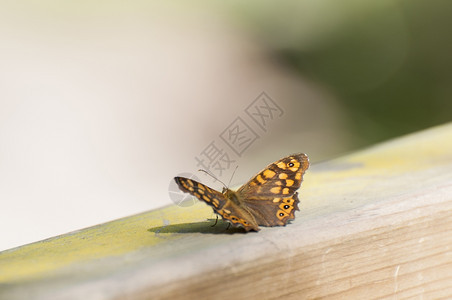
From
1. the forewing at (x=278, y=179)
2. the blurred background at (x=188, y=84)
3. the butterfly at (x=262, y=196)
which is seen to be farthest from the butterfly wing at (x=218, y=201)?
the blurred background at (x=188, y=84)

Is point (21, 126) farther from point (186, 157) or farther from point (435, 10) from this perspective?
point (435, 10)

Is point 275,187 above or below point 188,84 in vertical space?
below

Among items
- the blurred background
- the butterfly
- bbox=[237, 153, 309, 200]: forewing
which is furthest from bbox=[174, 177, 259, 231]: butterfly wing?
the blurred background

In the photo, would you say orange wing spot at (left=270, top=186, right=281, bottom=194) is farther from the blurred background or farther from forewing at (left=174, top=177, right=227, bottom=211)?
the blurred background

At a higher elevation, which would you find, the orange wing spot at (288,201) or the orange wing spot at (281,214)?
the orange wing spot at (281,214)

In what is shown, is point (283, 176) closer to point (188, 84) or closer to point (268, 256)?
point (268, 256)

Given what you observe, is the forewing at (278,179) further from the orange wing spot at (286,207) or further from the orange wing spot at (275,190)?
the orange wing spot at (286,207)

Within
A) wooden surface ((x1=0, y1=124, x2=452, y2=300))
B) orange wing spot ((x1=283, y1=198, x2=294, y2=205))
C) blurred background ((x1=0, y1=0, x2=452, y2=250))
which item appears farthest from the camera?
blurred background ((x1=0, y1=0, x2=452, y2=250))

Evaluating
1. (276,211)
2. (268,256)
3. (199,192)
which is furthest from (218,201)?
(268,256)
